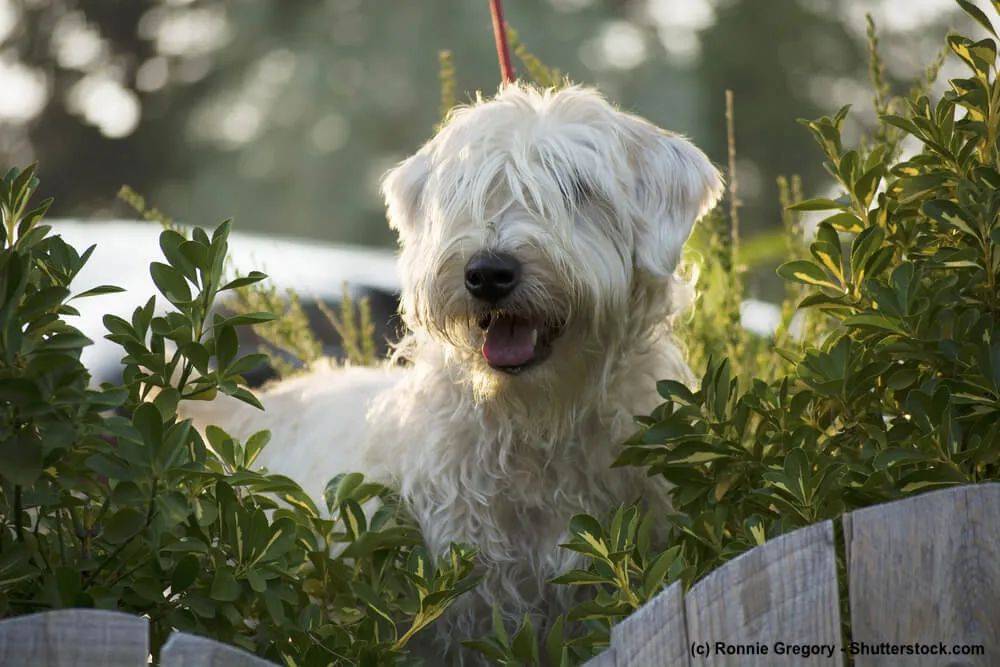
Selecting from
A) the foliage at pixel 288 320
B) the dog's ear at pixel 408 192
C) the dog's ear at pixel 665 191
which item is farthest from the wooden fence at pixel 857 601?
the foliage at pixel 288 320

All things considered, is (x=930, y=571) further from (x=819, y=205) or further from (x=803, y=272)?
(x=819, y=205)

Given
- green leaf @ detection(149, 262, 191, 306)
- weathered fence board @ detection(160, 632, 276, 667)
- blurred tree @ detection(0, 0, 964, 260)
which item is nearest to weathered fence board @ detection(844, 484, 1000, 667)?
weathered fence board @ detection(160, 632, 276, 667)

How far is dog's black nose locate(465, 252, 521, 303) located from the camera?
270 centimetres

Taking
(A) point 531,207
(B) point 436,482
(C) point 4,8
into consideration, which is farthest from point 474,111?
(C) point 4,8

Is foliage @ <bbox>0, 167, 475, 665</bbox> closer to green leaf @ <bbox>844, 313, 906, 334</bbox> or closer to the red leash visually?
green leaf @ <bbox>844, 313, 906, 334</bbox>

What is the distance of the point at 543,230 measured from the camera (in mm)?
2816

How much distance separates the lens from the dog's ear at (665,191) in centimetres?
296

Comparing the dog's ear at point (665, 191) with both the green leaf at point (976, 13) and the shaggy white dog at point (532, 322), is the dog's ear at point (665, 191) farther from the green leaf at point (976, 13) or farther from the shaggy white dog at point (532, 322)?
the green leaf at point (976, 13)

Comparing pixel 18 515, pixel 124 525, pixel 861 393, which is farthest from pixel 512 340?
pixel 18 515

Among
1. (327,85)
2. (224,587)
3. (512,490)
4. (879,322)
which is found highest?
(327,85)

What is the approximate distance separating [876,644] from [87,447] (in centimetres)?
128

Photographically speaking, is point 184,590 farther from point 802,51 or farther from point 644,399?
point 802,51

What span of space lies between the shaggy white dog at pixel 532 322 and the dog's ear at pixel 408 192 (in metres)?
0.04

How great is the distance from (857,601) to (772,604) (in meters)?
0.16
